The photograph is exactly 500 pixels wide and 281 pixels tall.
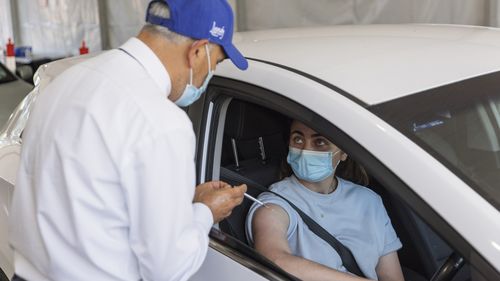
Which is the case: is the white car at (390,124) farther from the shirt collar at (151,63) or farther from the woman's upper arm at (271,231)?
the shirt collar at (151,63)

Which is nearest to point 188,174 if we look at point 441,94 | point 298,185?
point 441,94

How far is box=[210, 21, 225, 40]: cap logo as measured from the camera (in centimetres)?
146

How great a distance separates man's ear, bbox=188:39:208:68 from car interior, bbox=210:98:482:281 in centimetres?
61

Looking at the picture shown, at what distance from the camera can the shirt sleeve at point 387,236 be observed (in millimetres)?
2078

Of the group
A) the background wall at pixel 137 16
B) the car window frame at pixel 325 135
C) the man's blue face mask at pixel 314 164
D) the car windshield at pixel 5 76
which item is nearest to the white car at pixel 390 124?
the car window frame at pixel 325 135

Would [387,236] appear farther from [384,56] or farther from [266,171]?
[384,56]

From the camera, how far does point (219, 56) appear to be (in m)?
1.54

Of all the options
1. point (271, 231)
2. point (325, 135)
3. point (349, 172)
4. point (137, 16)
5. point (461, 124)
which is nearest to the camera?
point (325, 135)

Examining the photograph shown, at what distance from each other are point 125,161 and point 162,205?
11cm

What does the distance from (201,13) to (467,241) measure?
0.73 m

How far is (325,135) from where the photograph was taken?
154 cm

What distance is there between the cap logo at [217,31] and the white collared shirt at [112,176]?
0.14 meters

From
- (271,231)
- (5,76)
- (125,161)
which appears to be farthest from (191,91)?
(5,76)

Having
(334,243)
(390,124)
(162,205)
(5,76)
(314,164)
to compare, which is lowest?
(5,76)
